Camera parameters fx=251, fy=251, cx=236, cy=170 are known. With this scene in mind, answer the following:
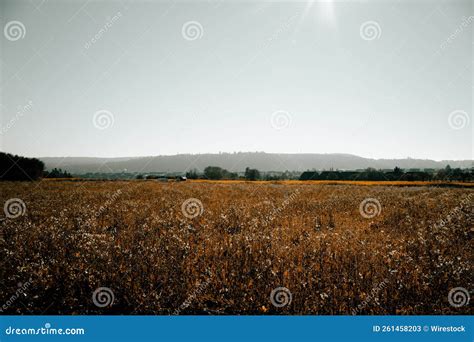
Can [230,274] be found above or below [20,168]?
below

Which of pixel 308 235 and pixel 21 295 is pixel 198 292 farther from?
pixel 308 235

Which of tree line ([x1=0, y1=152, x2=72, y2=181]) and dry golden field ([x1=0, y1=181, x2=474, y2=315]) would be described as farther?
tree line ([x1=0, y1=152, x2=72, y2=181])

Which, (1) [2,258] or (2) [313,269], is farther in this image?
(1) [2,258]

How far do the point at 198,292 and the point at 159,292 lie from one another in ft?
2.28

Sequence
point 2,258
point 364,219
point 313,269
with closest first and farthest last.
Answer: point 313,269
point 2,258
point 364,219

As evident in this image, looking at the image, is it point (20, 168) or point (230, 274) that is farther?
point (20, 168)

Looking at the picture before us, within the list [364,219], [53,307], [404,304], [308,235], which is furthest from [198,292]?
[364,219]

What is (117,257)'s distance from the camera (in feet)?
17.8

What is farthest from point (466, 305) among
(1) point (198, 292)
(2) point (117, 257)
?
(2) point (117, 257)

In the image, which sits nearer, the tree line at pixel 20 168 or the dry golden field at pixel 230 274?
the dry golden field at pixel 230 274

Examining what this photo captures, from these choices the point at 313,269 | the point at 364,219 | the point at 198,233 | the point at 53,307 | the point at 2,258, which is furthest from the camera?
the point at 364,219

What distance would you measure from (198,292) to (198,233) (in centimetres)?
300

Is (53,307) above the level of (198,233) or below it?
below

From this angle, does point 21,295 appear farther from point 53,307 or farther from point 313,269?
point 313,269
